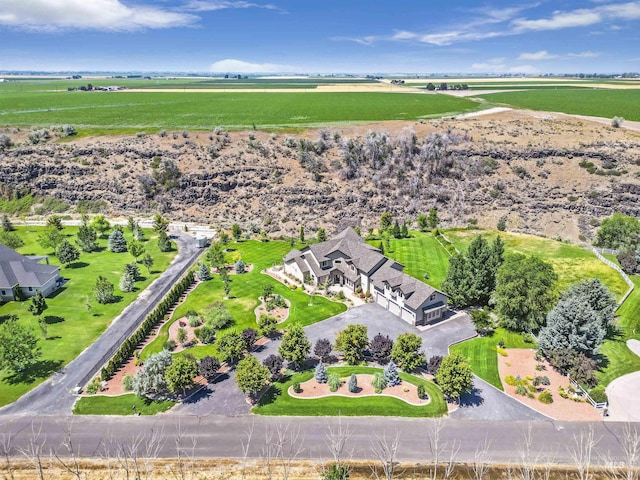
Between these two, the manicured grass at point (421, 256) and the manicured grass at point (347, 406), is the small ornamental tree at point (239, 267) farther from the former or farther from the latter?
the manicured grass at point (347, 406)

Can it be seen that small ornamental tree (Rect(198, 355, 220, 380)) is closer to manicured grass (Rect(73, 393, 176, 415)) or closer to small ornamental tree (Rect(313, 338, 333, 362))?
manicured grass (Rect(73, 393, 176, 415))

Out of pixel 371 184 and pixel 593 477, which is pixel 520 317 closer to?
pixel 593 477

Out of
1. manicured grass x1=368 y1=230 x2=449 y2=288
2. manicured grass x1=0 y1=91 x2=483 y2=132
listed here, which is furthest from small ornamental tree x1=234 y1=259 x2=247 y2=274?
manicured grass x1=0 y1=91 x2=483 y2=132

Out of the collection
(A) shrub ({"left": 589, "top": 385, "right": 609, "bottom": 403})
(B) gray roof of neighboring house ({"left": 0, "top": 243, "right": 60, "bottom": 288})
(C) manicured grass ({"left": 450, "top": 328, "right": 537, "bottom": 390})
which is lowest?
(C) manicured grass ({"left": 450, "top": 328, "right": 537, "bottom": 390})

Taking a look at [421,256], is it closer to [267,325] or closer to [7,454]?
[267,325]

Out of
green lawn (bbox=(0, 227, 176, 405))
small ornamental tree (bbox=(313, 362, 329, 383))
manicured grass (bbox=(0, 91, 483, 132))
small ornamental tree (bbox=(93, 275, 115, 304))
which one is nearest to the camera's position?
small ornamental tree (bbox=(313, 362, 329, 383))

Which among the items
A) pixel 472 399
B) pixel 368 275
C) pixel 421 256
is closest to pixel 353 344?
pixel 472 399
